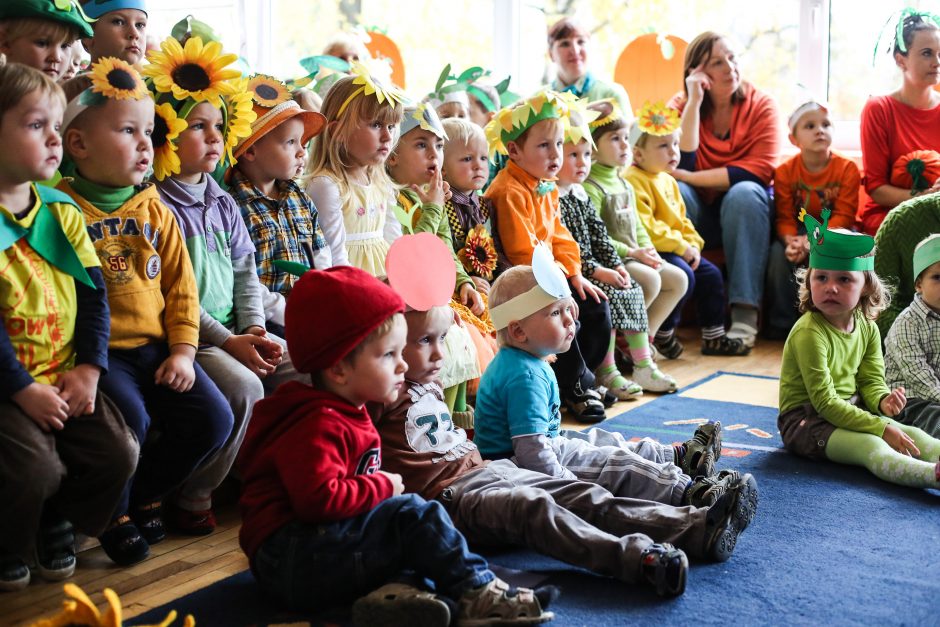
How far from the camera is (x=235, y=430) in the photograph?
92.4 inches

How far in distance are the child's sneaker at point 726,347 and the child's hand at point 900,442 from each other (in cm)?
174

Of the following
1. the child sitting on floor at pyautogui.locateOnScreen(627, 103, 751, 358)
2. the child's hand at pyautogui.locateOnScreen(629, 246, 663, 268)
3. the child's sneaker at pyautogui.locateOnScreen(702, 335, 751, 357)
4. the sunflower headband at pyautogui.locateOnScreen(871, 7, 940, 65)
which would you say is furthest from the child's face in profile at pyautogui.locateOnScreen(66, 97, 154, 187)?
the sunflower headband at pyautogui.locateOnScreen(871, 7, 940, 65)

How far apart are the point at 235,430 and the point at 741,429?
1608 millimetres

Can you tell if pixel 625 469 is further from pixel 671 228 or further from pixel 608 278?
pixel 671 228

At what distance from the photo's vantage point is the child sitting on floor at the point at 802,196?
4512 mm

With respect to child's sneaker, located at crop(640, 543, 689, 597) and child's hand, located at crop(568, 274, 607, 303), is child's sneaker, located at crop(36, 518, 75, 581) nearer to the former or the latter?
child's sneaker, located at crop(640, 543, 689, 597)

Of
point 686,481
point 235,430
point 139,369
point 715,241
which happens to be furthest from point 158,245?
point 715,241

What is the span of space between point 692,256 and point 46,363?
2.97m

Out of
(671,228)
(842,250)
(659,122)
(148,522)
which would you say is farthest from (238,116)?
(671,228)

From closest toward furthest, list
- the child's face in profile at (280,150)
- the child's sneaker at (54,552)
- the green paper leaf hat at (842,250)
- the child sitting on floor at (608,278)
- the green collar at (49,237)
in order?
the green collar at (49,237), the child's sneaker at (54,552), the child's face in profile at (280,150), the green paper leaf hat at (842,250), the child sitting on floor at (608,278)

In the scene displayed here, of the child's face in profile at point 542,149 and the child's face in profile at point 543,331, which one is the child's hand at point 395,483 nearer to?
the child's face in profile at point 543,331

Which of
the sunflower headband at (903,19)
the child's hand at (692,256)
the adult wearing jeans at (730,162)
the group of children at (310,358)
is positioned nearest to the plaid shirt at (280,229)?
the group of children at (310,358)

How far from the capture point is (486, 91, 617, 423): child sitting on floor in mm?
3453

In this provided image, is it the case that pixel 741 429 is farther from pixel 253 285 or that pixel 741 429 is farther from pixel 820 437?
pixel 253 285
